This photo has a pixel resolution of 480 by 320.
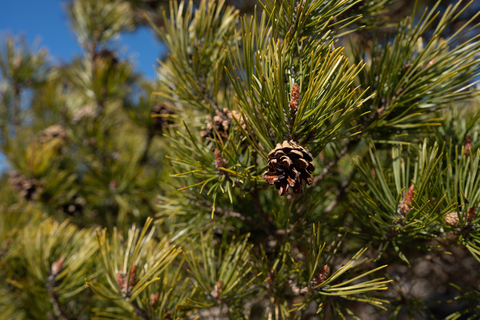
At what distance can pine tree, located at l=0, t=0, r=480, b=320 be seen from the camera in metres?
0.40

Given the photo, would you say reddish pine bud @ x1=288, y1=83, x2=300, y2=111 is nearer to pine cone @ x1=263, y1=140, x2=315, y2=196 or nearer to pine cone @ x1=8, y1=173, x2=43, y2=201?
pine cone @ x1=263, y1=140, x2=315, y2=196

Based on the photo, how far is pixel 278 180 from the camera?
37 centimetres

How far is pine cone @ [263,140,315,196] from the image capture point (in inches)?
14.0

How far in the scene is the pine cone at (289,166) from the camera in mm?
355

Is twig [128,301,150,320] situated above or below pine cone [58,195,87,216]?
below

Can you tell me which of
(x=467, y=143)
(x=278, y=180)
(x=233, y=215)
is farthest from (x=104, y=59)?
(x=467, y=143)

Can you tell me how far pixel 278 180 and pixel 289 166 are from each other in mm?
27

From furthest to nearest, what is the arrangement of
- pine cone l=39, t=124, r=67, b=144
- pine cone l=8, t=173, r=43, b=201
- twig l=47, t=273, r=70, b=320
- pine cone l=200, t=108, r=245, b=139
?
pine cone l=39, t=124, r=67, b=144, pine cone l=8, t=173, r=43, b=201, twig l=47, t=273, r=70, b=320, pine cone l=200, t=108, r=245, b=139

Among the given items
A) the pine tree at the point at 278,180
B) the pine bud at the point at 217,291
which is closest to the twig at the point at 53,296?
the pine tree at the point at 278,180

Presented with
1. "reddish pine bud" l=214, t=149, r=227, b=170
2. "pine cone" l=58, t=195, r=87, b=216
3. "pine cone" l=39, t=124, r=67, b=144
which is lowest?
"pine cone" l=58, t=195, r=87, b=216

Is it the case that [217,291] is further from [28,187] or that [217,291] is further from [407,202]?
[28,187]

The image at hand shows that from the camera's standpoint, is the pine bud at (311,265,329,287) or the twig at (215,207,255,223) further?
the twig at (215,207,255,223)

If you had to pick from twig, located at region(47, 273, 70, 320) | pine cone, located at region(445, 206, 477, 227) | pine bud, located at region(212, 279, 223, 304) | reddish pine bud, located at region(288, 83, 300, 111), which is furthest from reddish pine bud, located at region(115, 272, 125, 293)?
pine cone, located at region(445, 206, 477, 227)

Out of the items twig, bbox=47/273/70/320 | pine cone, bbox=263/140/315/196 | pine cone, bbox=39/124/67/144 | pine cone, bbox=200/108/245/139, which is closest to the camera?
pine cone, bbox=263/140/315/196
